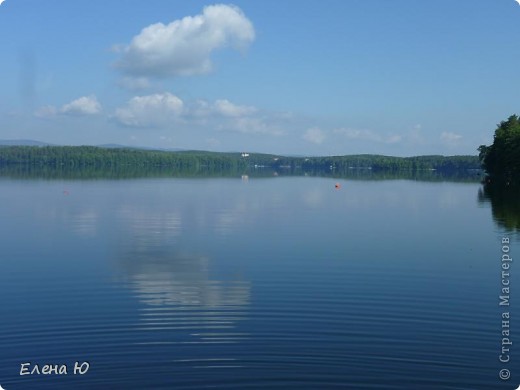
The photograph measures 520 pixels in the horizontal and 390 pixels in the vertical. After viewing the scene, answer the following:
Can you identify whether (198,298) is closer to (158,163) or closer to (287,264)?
(287,264)

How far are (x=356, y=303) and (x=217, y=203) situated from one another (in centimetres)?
2998

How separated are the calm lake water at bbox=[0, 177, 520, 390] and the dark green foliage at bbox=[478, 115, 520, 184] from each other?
4599 centimetres

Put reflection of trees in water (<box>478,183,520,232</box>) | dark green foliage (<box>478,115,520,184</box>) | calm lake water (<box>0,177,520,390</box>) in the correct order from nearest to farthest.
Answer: calm lake water (<box>0,177,520,390</box>)
reflection of trees in water (<box>478,183,520,232</box>)
dark green foliage (<box>478,115,520,184</box>)

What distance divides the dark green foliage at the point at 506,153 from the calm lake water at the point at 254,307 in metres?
46.0

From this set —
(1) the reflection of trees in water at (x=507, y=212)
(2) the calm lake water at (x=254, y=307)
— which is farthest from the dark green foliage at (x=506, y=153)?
(2) the calm lake water at (x=254, y=307)

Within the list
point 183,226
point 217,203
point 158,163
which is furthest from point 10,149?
point 183,226

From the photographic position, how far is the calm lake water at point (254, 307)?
976cm

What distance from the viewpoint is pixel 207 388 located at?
Result: 29.7ft

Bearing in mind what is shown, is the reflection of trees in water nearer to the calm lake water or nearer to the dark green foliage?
the calm lake water

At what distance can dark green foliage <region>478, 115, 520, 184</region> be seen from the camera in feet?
227

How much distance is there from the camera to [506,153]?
7212 cm

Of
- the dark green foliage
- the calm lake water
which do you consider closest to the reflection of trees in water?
the calm lake water

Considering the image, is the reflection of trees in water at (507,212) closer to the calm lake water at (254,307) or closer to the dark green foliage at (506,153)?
the calm lake water at (254,307)

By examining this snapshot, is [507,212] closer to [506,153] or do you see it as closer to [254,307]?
[254,307]
